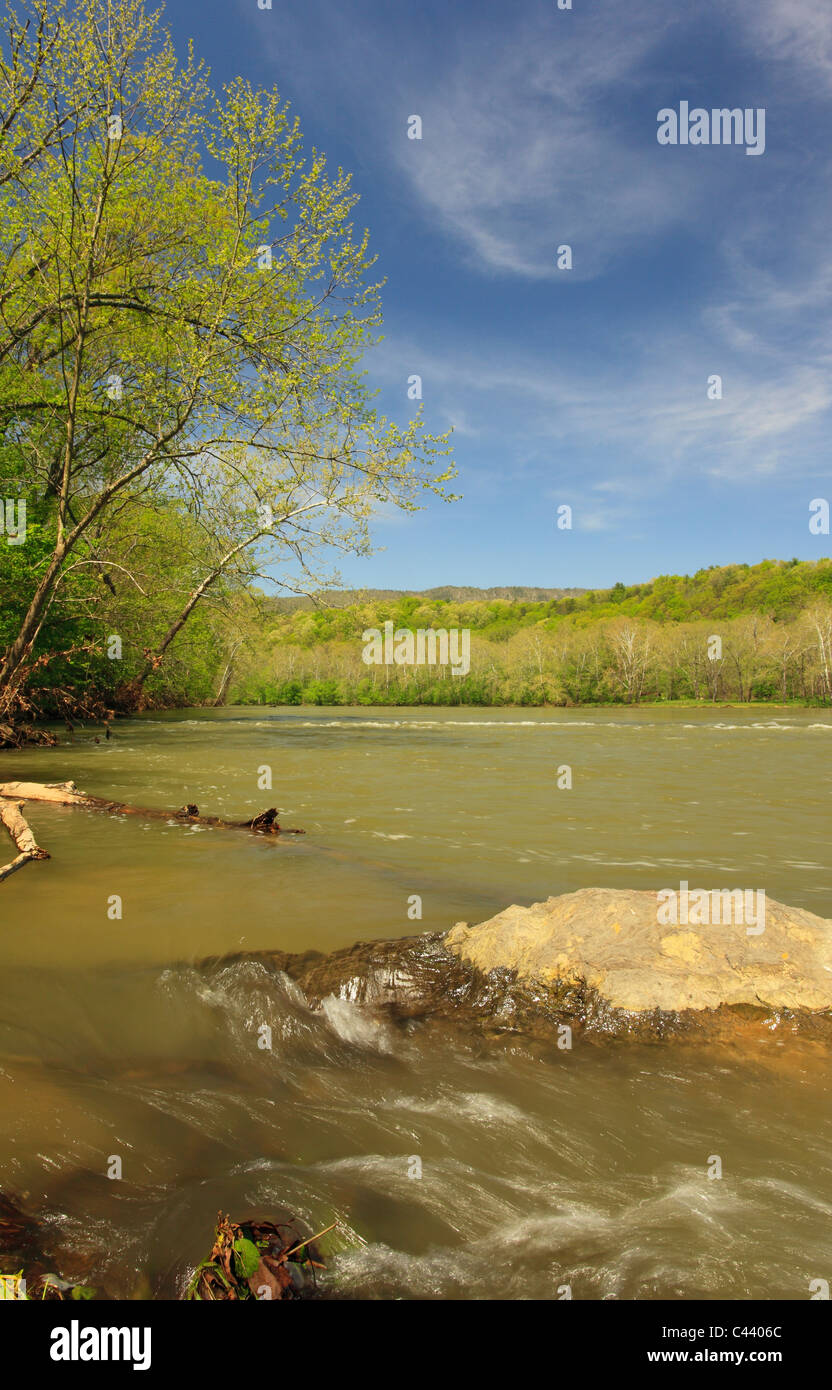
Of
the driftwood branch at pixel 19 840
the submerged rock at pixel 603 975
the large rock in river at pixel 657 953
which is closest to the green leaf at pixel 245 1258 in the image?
the submerged rock at pixel 603 975

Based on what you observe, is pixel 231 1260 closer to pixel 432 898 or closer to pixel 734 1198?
pixel 734 1198

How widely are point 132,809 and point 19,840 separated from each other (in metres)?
2.42

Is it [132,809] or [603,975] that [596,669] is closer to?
[132,809]

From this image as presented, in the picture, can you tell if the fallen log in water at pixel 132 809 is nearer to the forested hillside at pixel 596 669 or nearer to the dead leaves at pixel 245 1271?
the dead leaves at pixel 245 1271

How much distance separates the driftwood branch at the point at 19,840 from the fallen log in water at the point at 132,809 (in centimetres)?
130

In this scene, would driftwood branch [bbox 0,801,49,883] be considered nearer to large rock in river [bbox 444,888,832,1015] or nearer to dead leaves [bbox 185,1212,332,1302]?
large rock in river [bbox 444,888,832,1015]

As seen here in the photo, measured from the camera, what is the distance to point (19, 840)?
812cm

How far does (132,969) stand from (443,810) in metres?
8.02

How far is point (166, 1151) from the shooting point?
3045 millimetres

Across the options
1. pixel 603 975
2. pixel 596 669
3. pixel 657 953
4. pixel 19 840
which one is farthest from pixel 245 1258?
pixel 596 669

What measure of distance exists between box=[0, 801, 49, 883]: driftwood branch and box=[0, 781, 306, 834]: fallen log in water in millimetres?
1296

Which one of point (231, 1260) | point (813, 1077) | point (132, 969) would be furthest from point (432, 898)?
point (231, 1260)

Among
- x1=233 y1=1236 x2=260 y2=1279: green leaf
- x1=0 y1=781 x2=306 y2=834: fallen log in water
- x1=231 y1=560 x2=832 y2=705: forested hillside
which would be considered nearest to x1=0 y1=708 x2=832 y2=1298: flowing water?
x1=233 y1=1236 x2=260 y2=1279: green leaf

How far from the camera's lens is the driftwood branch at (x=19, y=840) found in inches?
280
